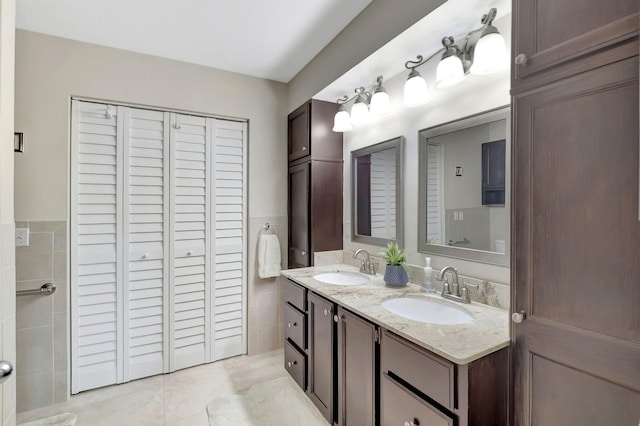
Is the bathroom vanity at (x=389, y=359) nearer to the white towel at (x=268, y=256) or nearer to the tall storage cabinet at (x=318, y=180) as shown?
the tall storage cabinet at (x=318, y=180)

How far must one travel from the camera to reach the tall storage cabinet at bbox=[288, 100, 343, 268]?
251cm

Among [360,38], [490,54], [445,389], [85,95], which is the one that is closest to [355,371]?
[445,389]

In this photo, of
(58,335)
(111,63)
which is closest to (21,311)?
(58,335)

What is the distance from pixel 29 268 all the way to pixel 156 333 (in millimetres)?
969

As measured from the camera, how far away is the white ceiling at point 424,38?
1346 millimetres

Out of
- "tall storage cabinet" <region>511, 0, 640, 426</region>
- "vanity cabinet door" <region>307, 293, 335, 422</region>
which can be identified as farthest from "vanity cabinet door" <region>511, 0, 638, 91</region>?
"vanity cabinet door" <region>307, 293, 335, 422</region>

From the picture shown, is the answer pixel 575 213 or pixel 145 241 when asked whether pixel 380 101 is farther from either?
pixel 145 241

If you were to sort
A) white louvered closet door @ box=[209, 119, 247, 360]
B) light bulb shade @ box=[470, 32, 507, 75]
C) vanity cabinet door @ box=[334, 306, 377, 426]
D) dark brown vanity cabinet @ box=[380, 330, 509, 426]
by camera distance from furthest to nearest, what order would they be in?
white louvered closet door @ box=[209, 119, 247, 360] → vanity cabinet door @ box=[334, 306, 377, 426] → light bulb shade @ box=[470, 32, 507, 75] → dark brown vanity cabinet @ box=[380, 330, 509, 426]

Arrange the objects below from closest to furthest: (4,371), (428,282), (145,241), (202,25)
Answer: (4,371), (428,282), (202,25), (145,241)

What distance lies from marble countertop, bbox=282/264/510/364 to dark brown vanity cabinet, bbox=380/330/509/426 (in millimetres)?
43

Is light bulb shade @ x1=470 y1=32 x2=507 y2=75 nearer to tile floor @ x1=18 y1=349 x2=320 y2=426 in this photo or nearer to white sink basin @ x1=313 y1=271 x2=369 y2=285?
white sink basin @ x1=313 y1=271 x2=369 y2=285

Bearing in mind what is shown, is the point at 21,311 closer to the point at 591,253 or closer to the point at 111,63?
the point at 111,63

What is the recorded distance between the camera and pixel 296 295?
215cm

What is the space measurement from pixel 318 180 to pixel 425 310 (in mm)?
1345
